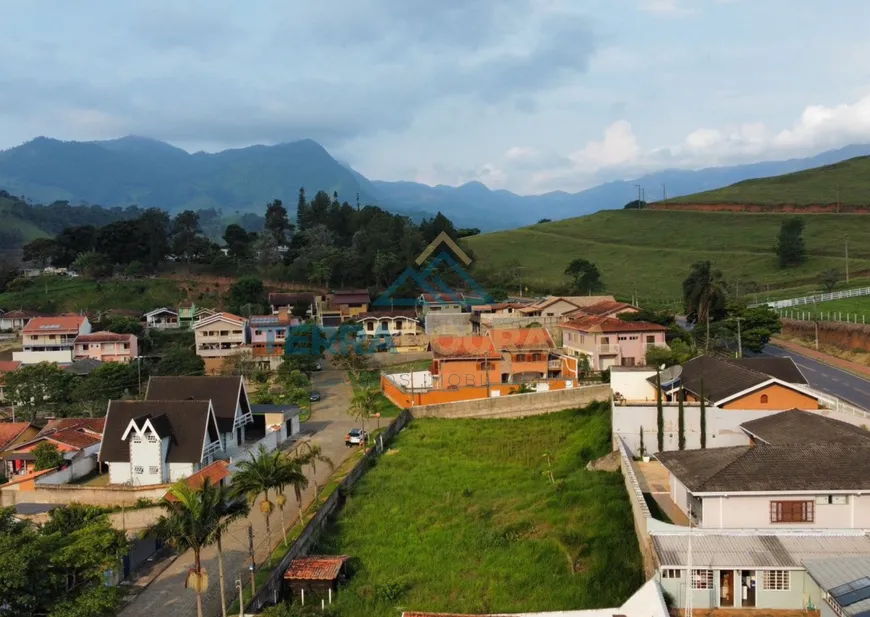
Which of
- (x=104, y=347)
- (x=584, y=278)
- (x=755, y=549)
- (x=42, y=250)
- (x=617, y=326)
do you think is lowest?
(x=755, y=549)

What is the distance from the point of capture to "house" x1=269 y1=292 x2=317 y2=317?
59719mm

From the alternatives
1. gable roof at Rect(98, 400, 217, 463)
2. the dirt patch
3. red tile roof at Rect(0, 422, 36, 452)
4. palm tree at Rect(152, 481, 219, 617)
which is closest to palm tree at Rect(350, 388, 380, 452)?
gable roof at Rect(98, 400, 217, 463)

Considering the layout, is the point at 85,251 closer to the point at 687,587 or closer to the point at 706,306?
the point at 706,306

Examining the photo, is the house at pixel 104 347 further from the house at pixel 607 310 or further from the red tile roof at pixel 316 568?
the red tile roof at pixel 316 568

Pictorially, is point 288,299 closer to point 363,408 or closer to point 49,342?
point 49,342

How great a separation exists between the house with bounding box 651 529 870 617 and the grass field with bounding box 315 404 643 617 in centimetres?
138

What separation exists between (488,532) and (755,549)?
21.5 ft

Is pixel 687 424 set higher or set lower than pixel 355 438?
higher

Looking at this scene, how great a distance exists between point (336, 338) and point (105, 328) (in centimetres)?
1862

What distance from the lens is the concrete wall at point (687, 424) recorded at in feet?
71.4

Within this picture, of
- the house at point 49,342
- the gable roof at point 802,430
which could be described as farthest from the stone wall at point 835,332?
the house at point 49,342

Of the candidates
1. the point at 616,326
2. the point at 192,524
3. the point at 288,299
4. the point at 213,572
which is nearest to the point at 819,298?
the point at 616,326

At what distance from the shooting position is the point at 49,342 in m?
51.3

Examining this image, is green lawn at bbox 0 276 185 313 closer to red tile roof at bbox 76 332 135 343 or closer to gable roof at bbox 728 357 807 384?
red tile roof at bbox 76 332 135 343
